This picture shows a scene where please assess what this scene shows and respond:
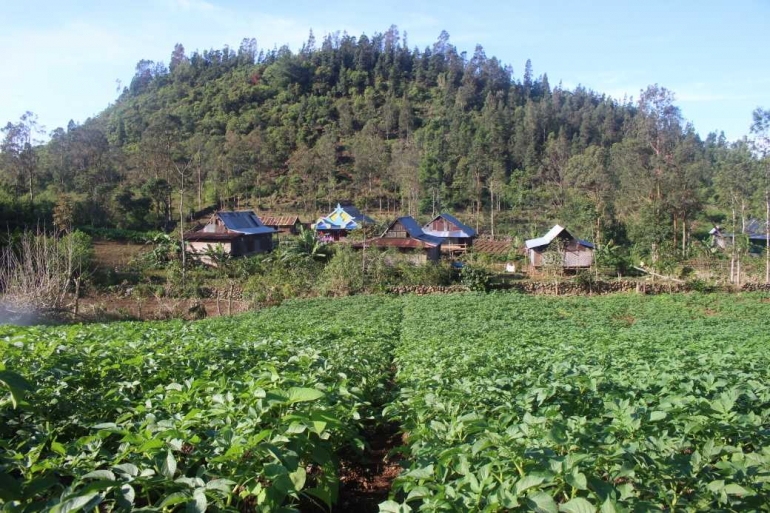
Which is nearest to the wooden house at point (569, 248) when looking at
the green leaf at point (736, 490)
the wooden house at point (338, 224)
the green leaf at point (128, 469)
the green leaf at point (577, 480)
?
the wooden house at point (338, 224)

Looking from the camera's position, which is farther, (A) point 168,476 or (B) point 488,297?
(B) point 488,297

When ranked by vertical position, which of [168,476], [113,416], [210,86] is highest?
[210,86]

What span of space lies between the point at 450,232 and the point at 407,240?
788 cm

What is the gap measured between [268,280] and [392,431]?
25682 mm

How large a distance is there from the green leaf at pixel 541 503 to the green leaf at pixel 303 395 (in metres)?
1.26

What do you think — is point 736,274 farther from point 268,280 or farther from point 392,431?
point 392,431

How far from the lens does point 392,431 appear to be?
241 inches

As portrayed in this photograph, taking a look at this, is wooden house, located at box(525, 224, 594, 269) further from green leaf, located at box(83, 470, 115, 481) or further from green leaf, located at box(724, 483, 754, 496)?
green leaf, located at box(83, 470, 115, 481)

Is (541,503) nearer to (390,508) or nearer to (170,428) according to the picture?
(390,508)

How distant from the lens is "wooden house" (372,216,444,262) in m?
38.9

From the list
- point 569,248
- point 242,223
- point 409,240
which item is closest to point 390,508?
point 409,240

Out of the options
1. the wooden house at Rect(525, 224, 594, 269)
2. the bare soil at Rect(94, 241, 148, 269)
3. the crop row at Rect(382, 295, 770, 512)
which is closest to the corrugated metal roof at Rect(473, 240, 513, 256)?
the wooden house at Rect(525, 224, 594, 269)

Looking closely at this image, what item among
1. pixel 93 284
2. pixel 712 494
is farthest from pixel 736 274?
pixel 93 284

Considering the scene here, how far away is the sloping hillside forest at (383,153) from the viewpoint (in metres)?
44.5
